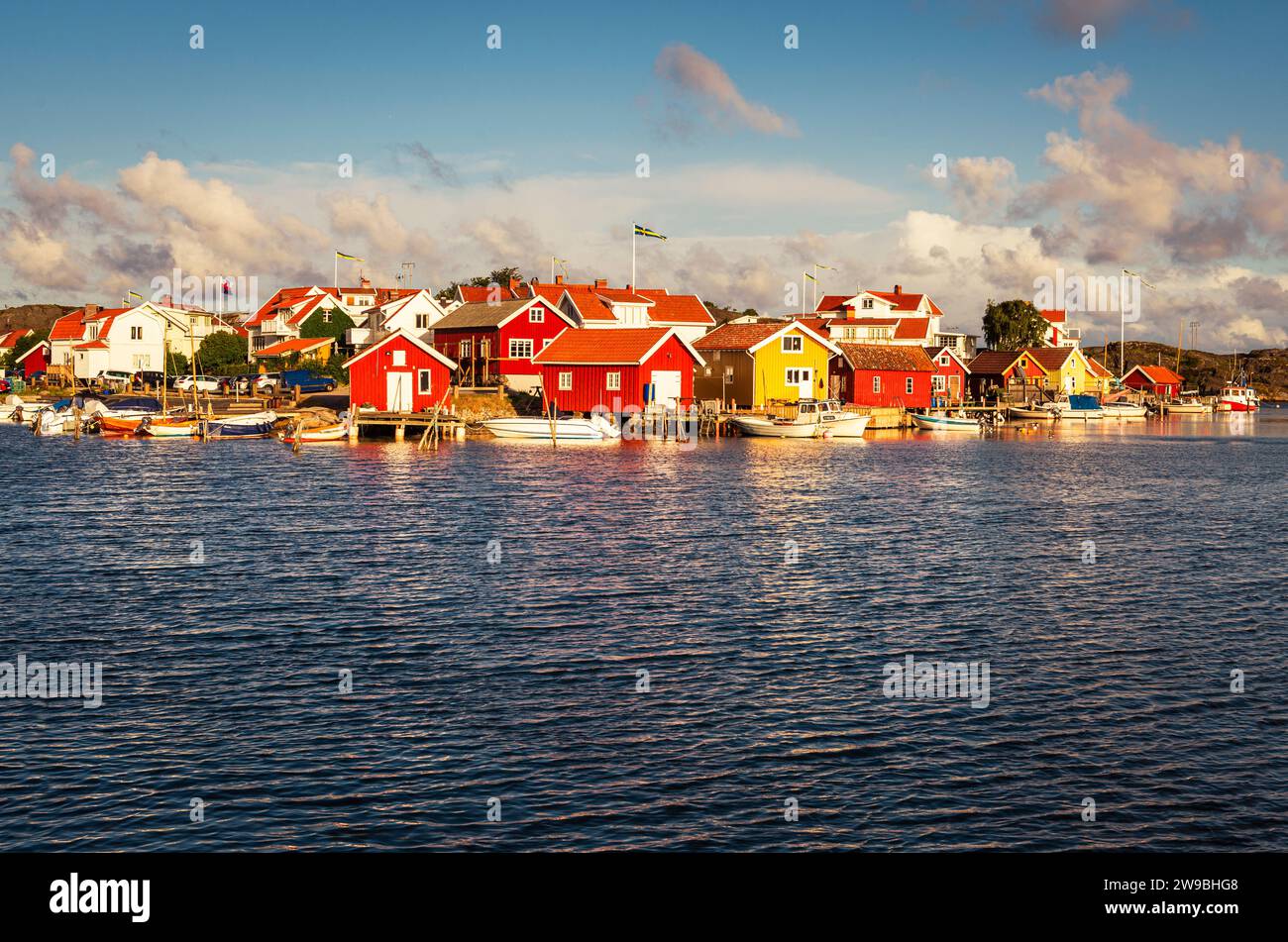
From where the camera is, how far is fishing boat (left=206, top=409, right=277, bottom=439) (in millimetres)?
82125

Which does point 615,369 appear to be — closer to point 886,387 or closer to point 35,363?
point 886,387

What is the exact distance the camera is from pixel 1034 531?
40.1 metres

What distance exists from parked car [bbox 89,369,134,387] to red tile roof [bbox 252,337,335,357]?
1332 cm

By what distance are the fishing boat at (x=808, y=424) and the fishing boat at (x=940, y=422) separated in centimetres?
1535

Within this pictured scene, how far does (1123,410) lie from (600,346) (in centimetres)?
8255

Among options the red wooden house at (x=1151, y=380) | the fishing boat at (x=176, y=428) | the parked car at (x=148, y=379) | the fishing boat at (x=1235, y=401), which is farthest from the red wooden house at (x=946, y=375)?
the parked car at (x=148, y=379)

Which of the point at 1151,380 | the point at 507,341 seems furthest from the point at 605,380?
the point at 1151,380

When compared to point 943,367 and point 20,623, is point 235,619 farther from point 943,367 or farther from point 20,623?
point 943,367

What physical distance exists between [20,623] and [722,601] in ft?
46.7

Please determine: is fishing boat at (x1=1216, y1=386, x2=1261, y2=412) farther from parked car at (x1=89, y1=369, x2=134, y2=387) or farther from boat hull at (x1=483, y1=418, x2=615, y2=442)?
parked car at (x1=89, y1=369, x2=134, y2=387)

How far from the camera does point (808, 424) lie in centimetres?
8819

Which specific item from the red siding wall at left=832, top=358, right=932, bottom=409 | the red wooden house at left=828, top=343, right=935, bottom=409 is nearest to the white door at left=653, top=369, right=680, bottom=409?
the red wooden house at left=828, top=343, right=935, bottom=409

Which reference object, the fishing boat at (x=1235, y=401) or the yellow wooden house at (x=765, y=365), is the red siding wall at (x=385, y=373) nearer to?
the yellow wooden house at (x=765, y=365)

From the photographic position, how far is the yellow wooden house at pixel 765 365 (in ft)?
319
